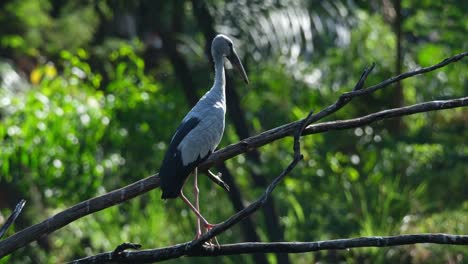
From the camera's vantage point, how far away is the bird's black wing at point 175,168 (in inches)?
194

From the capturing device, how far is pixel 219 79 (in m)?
5.61

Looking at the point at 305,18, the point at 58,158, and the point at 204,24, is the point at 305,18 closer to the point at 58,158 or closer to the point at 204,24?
the point at 204,24

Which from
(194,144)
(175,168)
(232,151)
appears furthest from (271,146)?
(232,151)

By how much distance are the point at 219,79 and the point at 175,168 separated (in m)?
0.77

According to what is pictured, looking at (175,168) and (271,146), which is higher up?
(175,168)

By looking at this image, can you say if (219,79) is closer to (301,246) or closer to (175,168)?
(175,168)

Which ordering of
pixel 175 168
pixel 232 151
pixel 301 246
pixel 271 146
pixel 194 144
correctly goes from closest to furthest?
pixel 301 246 → pixel 232 151 → pixel 175 168 → pixel 194 144 → pixel 271 146

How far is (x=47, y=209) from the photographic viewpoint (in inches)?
404

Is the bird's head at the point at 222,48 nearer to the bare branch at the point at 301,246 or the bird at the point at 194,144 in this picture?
the bird at the point at 194,144

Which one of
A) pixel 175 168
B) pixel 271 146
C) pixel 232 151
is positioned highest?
pixel 232 151

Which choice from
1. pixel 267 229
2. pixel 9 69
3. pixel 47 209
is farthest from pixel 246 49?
pixel 9 69

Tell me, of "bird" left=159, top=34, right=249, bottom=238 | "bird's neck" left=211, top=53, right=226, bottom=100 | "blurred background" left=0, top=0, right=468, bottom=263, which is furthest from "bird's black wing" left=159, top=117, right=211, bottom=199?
"blurred background" left=0, top=0, right=468, bottom=263

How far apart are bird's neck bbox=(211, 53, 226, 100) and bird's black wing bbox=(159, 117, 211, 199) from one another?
26cm

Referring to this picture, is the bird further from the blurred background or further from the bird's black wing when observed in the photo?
the blurred background
